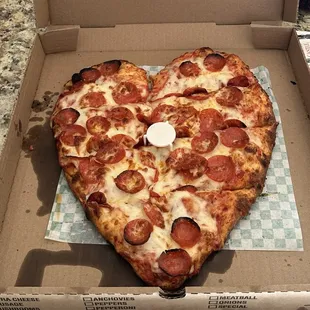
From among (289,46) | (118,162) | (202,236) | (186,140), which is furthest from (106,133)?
(289,46)

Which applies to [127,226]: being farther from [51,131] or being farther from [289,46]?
[289,46]

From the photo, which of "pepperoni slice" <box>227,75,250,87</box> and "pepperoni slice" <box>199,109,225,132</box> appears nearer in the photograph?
"pepperoni slice" <box>199,109,225,132</box>

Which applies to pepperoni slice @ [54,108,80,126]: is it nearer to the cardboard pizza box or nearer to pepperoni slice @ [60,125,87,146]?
pepperoni slice @ [60,125,87,146]

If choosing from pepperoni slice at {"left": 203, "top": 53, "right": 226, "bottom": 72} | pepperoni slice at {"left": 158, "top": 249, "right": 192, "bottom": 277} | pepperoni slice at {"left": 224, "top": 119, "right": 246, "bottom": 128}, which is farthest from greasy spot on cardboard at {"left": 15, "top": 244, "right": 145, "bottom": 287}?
pepperoni slice at {"left": 203, "top": 53, "right": 226, "bottom": 72}

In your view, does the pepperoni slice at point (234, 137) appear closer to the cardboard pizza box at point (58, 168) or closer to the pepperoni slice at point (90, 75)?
the cardboard pizza box at point (58, 168)

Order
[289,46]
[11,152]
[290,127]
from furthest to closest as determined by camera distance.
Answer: [289,46], [290,127], [11,152]

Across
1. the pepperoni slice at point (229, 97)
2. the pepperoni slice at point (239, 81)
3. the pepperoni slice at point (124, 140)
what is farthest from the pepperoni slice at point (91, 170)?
the pepperoni slice at point (239, 81)

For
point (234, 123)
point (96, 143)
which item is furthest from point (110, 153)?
point (234, 123)
